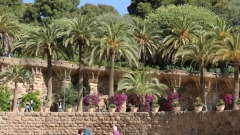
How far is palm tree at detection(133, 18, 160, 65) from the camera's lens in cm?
4953

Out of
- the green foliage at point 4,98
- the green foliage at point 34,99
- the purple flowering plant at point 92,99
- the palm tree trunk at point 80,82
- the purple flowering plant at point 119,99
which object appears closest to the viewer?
the palm tree trunk at point 80,82

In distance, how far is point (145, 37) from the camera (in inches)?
1957

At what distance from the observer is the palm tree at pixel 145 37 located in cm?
4953

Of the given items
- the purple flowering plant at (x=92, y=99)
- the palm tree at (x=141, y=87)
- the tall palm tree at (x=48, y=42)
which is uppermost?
the tall palm tree at (x=48, y=42)

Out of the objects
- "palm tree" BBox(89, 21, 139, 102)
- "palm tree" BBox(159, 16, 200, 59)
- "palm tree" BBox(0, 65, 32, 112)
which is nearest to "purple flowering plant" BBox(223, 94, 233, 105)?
"palm tree" BBox(159, 16, 200, 59)

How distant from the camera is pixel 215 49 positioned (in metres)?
37.3

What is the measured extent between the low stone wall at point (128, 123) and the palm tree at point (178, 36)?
1555 cm

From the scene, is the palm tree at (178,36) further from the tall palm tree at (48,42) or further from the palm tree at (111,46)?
the tall palm tree at (48,42)

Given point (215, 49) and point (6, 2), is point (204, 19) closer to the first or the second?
point (215, 49)

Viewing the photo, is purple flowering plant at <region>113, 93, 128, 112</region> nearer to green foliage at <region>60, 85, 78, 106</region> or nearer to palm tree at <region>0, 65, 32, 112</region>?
green foliage at <region>60, 85, 78, 106</region>

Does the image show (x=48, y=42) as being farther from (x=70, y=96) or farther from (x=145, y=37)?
(x=145, y=37)

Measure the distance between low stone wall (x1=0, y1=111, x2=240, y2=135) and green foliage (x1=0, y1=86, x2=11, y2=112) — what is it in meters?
6.48

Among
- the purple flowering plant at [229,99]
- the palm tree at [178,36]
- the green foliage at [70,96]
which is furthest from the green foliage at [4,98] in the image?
the purple flowering plant at [229,99]

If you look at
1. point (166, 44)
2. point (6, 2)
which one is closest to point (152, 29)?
point (166, 44)
